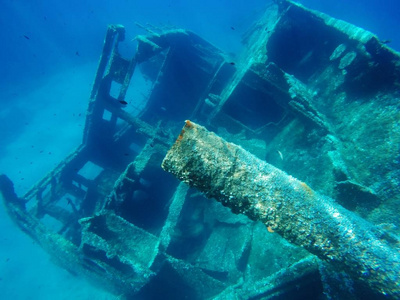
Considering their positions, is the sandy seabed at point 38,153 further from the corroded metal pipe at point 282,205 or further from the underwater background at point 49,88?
the corroded metal pipe at point 282,205

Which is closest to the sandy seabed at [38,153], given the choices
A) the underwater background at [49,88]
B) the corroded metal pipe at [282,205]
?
the underwater background at [49,88]

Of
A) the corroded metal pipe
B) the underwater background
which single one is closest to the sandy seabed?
the underwater background

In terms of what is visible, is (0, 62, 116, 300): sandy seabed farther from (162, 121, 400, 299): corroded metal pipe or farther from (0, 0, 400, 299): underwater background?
(162, 121, 400, 299): corroded metal pipe

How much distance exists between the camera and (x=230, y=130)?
25.4ft

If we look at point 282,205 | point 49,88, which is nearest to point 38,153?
point 49,88

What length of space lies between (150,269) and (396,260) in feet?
15.8

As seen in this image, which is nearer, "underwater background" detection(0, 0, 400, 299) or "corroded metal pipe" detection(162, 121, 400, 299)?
"corroded metal pipe" detection(162, 121, 400, 299)

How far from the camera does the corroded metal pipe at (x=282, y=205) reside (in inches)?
59.9

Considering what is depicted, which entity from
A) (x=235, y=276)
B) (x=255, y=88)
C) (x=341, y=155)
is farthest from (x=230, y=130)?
(x=235, y=276)

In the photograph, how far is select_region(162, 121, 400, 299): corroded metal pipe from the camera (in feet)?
4.99

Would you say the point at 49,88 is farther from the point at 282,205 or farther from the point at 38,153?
the point at 282,205

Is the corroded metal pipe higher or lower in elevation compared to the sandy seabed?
higher

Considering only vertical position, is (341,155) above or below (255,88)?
below

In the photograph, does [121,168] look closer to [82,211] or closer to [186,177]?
[82,211]
